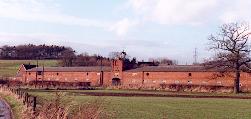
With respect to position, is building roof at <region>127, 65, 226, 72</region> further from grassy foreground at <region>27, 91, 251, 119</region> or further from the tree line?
the tree line

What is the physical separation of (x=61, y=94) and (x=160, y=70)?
2909 inches

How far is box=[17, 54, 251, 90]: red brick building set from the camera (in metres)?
80.8

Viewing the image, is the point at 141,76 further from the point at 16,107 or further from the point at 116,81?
the point at 16,107

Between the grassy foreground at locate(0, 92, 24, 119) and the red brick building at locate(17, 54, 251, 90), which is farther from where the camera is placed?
the red brick building at locate(17, 54, 251, 90)

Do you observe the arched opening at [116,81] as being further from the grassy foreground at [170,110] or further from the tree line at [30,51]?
the tree line at [30,51]

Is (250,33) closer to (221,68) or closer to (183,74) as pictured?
(221,68)

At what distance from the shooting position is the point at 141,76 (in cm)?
9069

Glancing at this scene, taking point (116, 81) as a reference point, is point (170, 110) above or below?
below

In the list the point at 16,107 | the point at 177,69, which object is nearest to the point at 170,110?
the point at 16,107

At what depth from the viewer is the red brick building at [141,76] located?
80.8m

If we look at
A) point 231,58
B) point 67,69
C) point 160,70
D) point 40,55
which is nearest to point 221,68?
point 231,58

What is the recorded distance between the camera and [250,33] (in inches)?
2768

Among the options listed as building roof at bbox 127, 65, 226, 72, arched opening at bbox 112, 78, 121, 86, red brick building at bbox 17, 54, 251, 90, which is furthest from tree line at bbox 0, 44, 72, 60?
building roof at bbox 127, 65, 226, 72

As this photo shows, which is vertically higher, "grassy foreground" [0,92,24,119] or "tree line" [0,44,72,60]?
"tree line" [0,44,72,60]
